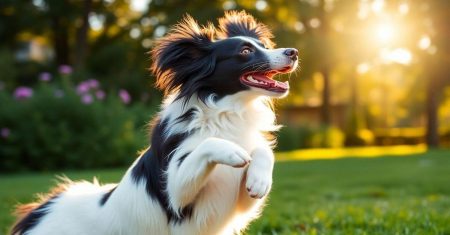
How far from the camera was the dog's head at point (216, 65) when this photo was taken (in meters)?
3.66

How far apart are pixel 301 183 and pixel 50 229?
→ 7.66m

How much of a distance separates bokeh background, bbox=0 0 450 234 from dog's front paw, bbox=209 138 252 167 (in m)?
2.16

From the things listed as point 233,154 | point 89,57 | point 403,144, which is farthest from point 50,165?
point 403,144

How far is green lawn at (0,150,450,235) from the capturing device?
5252 millimetres

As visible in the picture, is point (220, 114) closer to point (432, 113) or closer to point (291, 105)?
point (432, 113)

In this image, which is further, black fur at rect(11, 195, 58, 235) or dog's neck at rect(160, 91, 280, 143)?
black fur at rect(11, 195, 58, 235)

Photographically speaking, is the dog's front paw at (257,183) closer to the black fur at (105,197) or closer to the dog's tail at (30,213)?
the black fur at (105,197)

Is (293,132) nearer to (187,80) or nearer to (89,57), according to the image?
(89,57)

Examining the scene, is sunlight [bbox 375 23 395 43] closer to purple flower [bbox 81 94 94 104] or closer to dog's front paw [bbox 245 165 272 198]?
purple flower [bbox 81 94 94 104]

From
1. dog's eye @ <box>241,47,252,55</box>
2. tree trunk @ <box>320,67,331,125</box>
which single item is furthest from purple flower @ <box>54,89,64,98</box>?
tree trunk @ <box>320,67,331,125</box>

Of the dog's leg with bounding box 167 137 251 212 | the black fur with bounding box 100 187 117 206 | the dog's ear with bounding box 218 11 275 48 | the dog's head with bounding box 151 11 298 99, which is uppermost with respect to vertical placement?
the dog's ear with bounding box 218 11 275 48

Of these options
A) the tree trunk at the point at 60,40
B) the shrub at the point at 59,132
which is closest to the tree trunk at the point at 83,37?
the tree trunk at the point at 60,40

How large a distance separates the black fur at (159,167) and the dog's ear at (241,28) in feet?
3.11

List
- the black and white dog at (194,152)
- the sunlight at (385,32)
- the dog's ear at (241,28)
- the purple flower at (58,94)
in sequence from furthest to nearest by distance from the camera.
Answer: the sunlight at (385,32)
the purple flower at (58,94)
the dog's ear at (241,28)
the black and white dog at (194,152)
